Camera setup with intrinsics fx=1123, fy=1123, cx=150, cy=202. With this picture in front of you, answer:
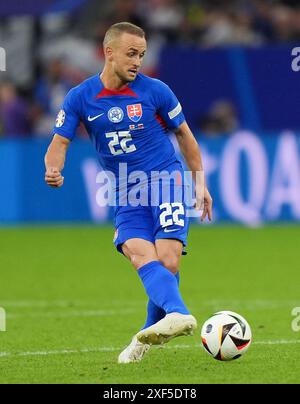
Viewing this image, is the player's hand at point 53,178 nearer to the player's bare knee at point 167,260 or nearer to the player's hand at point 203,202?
the player's bare knee at point 167,260

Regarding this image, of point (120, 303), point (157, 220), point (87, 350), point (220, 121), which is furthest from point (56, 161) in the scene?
point (220, 121)

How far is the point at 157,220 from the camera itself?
25.2 ft

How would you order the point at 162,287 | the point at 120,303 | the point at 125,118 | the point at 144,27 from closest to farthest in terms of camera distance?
the point at 162,287 → the point at 125,118 → the point at 120,303 → the point at 144,27

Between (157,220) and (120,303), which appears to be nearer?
(157,220)

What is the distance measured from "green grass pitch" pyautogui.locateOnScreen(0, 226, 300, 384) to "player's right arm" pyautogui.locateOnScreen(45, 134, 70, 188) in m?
1.26

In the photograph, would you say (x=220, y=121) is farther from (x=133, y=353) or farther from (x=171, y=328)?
(x=171, y=328)

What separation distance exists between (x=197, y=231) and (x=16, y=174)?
3114 mm

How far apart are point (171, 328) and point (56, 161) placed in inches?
56.9

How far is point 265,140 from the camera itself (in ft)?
59.7

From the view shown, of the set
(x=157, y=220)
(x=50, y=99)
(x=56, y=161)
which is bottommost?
(x=157, y=220)

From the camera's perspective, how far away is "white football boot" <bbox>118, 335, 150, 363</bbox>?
7.73 m

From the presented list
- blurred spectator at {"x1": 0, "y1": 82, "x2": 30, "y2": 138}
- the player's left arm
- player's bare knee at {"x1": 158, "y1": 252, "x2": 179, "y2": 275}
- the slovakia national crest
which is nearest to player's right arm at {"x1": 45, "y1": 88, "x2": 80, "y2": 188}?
the slovakia national crest

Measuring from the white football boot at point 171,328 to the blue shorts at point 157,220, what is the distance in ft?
2.42
